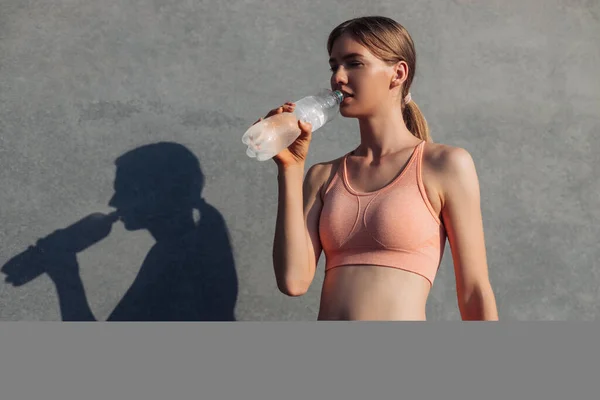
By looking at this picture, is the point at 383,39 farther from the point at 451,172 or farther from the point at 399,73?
the point at 451,172

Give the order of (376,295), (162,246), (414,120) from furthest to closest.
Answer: (162,246), (414,120), (376,295)

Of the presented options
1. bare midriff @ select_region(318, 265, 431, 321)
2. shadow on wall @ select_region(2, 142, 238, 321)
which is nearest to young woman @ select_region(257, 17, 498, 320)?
bare midriff @ select_region(318, 265, 431, 321)

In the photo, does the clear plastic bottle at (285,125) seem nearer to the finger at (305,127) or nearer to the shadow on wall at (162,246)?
the finger at (305,127)

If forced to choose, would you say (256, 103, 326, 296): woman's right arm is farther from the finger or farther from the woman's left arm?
the woman's left arm

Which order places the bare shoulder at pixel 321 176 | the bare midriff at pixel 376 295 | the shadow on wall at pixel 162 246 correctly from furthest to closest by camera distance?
the shadow on wall at pixel 162 246 → the bare shoulder at pixel 321 176 → the bare midriff at pixel 376 295

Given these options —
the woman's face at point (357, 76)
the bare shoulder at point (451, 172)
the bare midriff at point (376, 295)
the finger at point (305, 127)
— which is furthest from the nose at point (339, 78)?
the bare midriff at point (376, 295)

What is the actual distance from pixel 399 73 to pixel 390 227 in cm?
32

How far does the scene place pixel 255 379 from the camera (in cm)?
47

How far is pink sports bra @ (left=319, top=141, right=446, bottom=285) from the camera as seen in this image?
1300 millimetres

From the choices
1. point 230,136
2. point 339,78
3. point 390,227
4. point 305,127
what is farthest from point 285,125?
point 230,136

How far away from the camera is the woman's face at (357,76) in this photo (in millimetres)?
1374

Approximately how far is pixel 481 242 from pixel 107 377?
3.25ft

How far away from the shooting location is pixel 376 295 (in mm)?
1276

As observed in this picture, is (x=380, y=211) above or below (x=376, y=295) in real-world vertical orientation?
above
